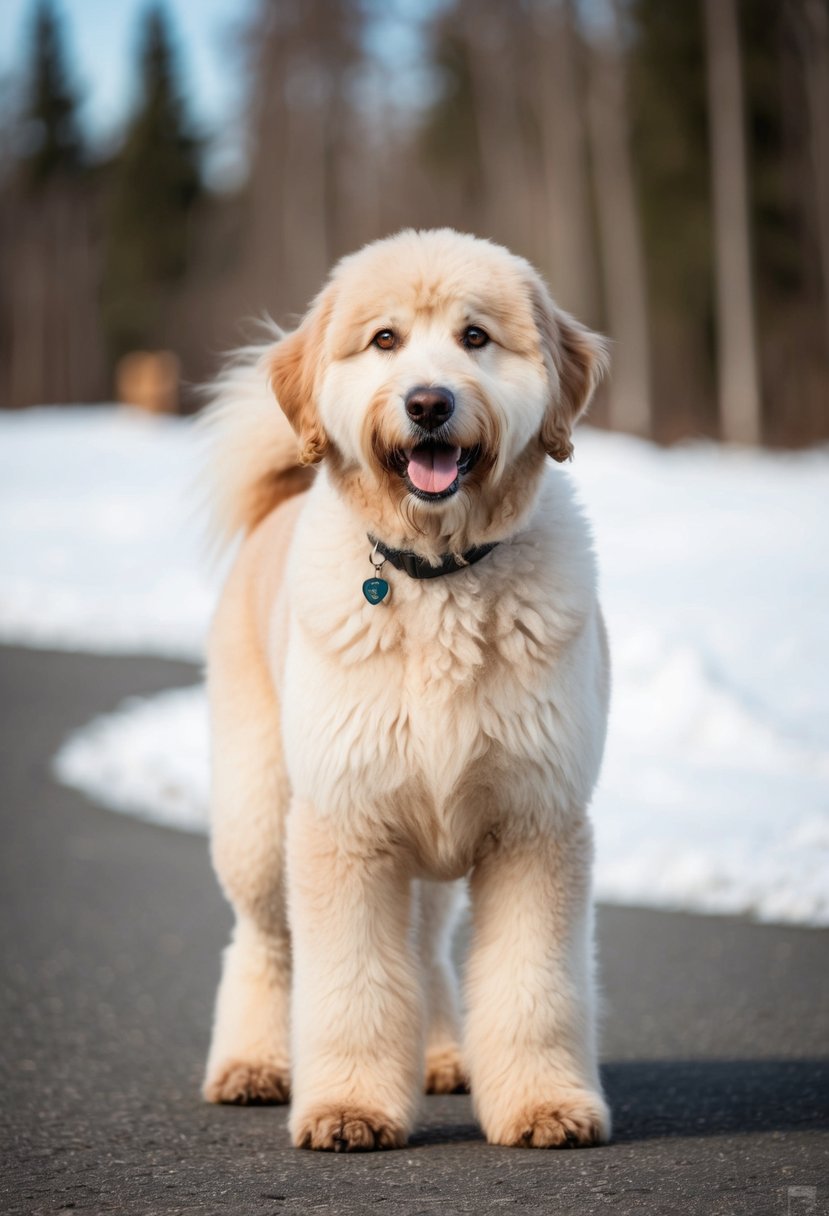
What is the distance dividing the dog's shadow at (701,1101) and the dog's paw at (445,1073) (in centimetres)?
8

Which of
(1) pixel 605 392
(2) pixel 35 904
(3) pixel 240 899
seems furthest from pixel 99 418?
(3) pixel 240 899

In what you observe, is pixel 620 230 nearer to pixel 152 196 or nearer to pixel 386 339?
pixel 152 196

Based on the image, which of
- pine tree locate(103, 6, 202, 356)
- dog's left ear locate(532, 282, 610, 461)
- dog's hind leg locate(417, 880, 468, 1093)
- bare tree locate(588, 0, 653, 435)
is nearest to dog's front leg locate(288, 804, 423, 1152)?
dog's hind leg locate(417, 880, 468, 1093)

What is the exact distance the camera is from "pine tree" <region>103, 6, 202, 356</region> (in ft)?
167

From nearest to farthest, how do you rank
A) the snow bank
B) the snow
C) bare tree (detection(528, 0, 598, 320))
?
1. the snow
2. the snow bank
3. bare tree (detection(528, 0, 598, 320))

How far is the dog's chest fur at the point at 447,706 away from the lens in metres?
3.77

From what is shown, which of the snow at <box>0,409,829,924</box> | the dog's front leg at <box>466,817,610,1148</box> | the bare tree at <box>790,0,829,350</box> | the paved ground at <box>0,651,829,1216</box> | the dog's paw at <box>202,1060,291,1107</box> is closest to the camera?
the paved ground at <box>0,651,829,1216</box>

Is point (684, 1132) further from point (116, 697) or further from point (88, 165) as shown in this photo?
point (88, 165)

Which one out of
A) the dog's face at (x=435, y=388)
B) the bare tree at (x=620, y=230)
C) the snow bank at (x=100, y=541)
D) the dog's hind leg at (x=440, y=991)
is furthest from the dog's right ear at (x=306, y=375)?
the bare tree at (x=620, y=230)

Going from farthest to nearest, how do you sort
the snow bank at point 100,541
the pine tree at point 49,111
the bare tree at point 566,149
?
the pine tree at point 49,111, the bare tree at point 566,149, the snow bank at point 100,541

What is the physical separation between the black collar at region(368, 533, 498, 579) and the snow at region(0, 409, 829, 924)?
162cm

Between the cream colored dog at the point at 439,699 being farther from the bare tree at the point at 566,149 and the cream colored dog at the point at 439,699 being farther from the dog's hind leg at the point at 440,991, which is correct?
the bare tree at the point at 566,149

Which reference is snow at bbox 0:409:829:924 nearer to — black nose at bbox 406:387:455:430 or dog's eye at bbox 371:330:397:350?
dog's eye at bbox 371:330:397:350

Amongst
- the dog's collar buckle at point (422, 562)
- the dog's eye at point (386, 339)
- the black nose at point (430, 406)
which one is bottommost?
the dog's collar buckle at point (422, 562)
